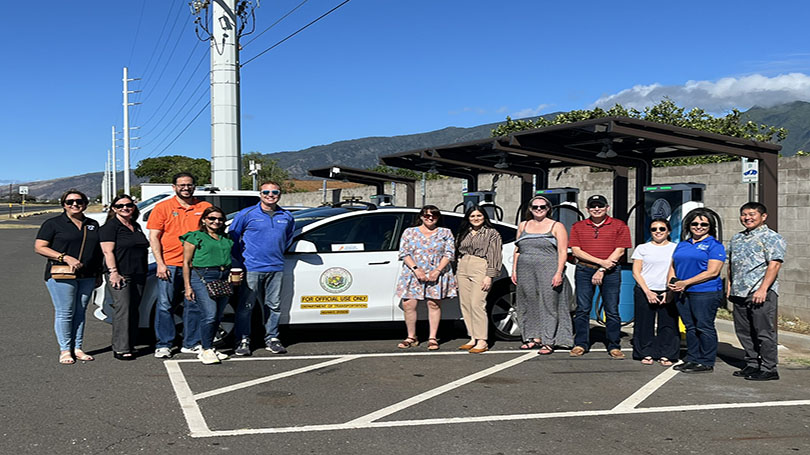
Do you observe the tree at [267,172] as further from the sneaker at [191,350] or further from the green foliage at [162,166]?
the sneaker at [191,350]

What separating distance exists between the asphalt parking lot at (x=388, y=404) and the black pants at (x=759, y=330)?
0.78 feet

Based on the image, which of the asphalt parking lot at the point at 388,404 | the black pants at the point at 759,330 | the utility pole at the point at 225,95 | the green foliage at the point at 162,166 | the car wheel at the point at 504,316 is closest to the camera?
the asphalt parking lot at the point at 388,404

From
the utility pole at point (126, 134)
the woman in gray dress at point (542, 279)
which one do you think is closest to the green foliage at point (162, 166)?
the utility pole at point (126, 134)

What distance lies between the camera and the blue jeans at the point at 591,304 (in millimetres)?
7777

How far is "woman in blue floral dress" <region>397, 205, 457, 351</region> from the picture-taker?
7.91 metres

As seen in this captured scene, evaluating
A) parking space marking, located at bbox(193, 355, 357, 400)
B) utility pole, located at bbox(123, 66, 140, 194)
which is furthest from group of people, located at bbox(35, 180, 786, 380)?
utility pole, located at bbox(123, 66, 140, 194)

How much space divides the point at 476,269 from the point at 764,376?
283 cm

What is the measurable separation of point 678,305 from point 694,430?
88.1 inches

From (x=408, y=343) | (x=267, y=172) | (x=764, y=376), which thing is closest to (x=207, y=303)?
(x=408, y=343)

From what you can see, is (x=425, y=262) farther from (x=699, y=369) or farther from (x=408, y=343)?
(x=699, y=369)

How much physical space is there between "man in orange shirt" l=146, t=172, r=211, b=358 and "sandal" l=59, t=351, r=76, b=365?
2.46 feet

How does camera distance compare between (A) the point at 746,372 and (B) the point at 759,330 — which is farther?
(A) the point at 746,372

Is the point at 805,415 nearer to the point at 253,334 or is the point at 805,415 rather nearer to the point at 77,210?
the point at 253,334

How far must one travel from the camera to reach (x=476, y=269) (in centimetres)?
799
